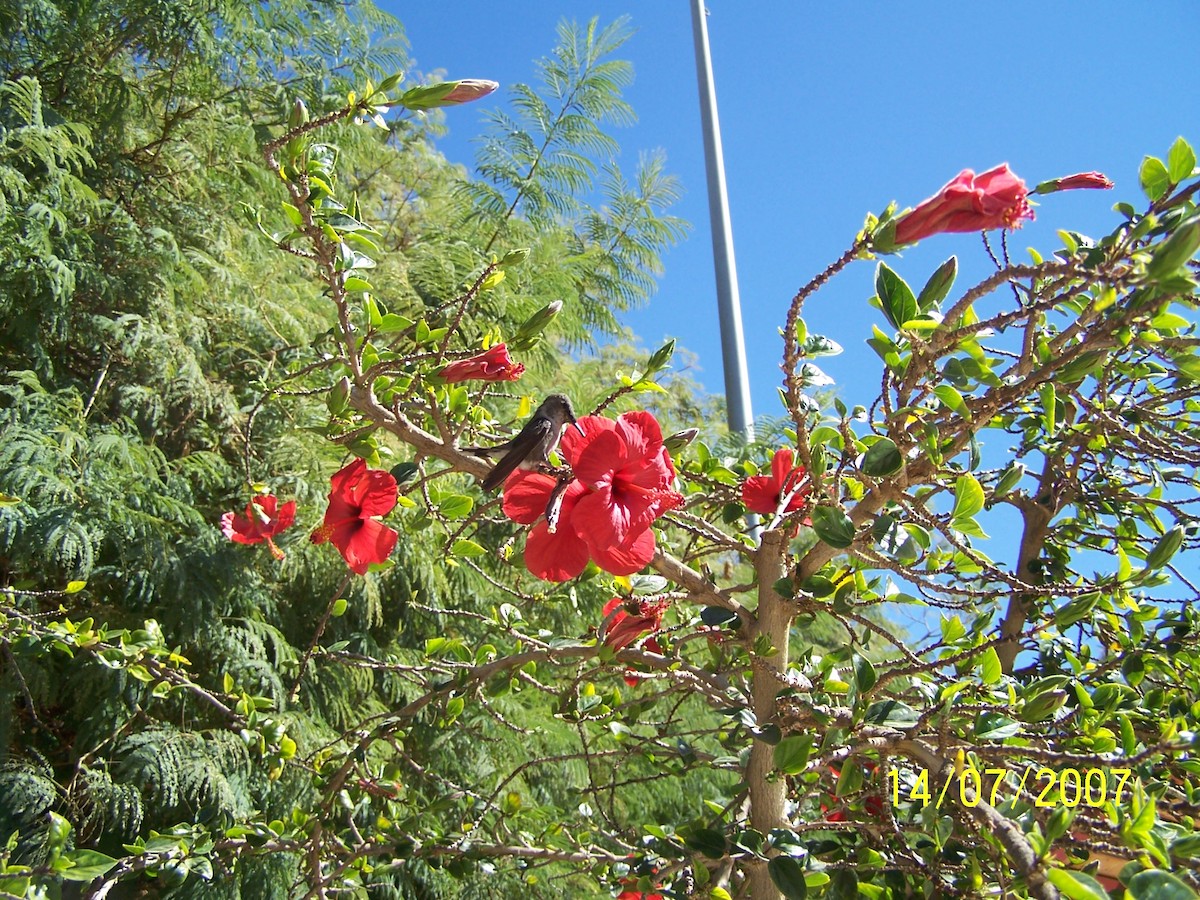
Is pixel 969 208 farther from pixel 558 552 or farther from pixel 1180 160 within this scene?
pixel 558 552

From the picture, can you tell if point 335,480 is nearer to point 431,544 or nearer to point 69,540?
point 69,540

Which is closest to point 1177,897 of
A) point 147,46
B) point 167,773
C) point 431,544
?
point 167,773

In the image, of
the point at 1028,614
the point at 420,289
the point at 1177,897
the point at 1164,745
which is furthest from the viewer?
the point at 420,289

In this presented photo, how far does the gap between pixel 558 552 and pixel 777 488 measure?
0.26 m

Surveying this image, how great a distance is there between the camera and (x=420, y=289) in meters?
2.32

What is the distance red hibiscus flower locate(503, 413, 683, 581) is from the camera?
0.60 m

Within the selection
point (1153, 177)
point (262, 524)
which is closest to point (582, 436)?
point (1153, 177)

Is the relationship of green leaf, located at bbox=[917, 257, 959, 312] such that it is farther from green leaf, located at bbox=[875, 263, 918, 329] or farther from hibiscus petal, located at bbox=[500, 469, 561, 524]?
hibiscus petal, located at bbox=[500, 469, 561, 524]

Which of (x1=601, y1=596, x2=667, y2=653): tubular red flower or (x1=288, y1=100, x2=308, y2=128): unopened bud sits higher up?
(x1=288, y1=100, x2=308, y2=128): unopened bud

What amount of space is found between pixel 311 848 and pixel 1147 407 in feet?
3.27

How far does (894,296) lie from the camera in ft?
1.88

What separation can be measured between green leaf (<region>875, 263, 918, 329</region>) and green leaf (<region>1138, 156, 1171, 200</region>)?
19cm

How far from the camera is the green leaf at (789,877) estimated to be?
1.95 ft

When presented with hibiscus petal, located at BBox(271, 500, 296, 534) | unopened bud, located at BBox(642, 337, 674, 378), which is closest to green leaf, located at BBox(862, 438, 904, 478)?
unopened bud, located at BBox(642, 337, 674, 378)
